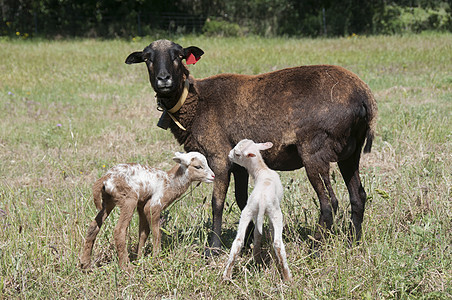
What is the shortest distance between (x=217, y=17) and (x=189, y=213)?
107 ft

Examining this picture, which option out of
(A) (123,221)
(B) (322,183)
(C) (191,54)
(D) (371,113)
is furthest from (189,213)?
(D) (371,113)

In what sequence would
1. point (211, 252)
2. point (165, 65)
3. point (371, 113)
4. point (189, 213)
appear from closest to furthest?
1. point (371, 113)
2. point (165, 65)
3. point (211, 252)
4. point (189, 213)

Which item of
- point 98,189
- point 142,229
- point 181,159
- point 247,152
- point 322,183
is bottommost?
point 142,229

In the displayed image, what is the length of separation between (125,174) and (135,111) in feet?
25.9

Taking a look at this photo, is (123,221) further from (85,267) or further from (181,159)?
(181,159)

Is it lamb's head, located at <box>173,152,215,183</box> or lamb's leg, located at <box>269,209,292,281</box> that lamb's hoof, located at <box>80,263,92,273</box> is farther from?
lamb's leg, located at <box>269,209,292,281</box>

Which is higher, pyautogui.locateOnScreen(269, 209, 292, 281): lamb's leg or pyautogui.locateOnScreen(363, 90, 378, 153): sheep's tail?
pyautogui.locateOnScreen(363, 90, 378, 153): sheep's tail

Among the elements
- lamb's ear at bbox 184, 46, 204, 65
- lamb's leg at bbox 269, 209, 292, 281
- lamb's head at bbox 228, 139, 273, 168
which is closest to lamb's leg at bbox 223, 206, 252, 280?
lamb's leg at bbox 269, 209, 292, 281

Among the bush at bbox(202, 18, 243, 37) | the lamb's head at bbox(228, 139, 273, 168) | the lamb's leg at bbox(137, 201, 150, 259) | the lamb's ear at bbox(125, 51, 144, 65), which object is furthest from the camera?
the bush at bbox(202, 18, 243, 37)

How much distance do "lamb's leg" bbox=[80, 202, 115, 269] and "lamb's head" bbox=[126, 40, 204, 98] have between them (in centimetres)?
130

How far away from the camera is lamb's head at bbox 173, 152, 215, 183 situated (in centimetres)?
471

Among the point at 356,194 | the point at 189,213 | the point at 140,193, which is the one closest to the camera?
the point at 140,193

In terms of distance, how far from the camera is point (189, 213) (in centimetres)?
568

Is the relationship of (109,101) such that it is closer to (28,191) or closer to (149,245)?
(28,191)
